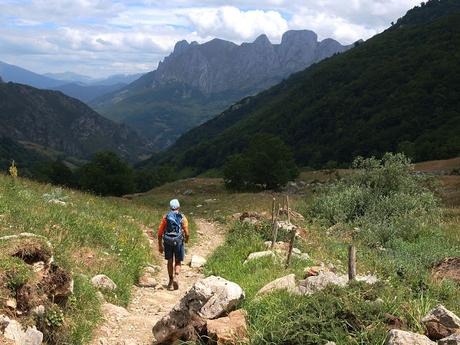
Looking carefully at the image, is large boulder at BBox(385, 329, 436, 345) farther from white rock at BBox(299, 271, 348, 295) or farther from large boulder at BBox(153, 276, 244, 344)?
large boulder at BBox(153, 276, 244, 344)

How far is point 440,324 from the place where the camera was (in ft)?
22.1

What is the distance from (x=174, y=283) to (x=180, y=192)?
123 feet

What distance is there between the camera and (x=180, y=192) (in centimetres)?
4984

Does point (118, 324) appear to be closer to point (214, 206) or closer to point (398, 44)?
point (214, 206)

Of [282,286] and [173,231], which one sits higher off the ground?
[173,231]

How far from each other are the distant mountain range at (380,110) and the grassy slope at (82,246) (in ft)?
286

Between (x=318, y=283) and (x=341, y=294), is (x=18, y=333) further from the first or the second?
(x=318, y=283)

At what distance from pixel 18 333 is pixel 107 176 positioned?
5668 cm

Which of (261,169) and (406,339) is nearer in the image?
(406,339)

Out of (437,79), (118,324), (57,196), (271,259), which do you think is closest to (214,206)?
(57,196)

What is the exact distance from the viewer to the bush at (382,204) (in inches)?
728

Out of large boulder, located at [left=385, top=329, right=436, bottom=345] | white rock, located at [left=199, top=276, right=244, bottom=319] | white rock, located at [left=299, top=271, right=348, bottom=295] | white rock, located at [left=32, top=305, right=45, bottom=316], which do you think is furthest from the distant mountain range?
white rock, located at [left=32, top=305, right=45, bottom=316]

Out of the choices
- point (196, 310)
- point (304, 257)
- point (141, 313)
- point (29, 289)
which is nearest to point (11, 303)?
point (29, 289)

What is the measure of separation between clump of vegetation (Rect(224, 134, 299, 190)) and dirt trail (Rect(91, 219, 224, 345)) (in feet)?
120
